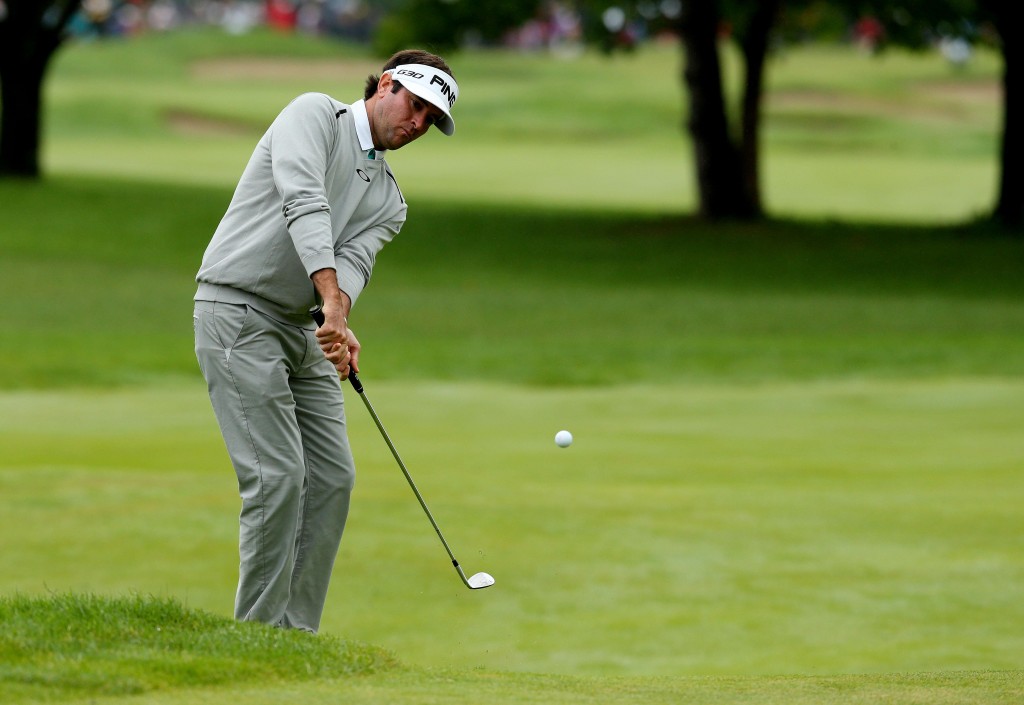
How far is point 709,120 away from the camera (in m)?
27.4

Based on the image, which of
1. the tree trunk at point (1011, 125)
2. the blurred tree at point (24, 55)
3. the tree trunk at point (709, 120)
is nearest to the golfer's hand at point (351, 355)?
the tree trunk at point (709, 120)

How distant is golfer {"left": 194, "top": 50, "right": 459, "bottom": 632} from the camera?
5043 mm

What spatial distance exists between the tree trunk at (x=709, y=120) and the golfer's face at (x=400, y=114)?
22265mm

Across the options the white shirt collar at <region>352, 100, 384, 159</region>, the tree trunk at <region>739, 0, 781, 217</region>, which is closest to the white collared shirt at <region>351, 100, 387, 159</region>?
the white shirt collar at <region>352, 100, 384, 159</region>

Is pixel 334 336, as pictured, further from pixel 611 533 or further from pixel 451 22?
pixel 451 22

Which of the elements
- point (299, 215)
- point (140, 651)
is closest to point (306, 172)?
point (299, 215)

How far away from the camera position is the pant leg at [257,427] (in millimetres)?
5082

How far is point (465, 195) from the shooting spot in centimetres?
3631

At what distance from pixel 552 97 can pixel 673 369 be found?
1818 inches

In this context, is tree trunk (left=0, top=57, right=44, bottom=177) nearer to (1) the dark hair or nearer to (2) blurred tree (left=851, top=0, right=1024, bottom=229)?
(2) blurred tree (left=851, top=0, right=1024, bottom=229)

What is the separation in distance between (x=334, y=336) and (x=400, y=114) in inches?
31.3

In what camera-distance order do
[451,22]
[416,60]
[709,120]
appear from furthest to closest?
[451,22]
[709,120]
[416,60]

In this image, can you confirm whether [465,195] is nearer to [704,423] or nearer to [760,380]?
[760,380]

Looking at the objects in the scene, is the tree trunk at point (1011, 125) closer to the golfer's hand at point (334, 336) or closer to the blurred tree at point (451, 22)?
the blurred tree at point (451, 22)
